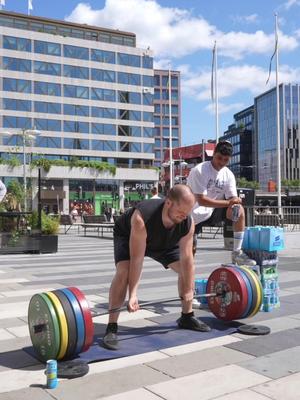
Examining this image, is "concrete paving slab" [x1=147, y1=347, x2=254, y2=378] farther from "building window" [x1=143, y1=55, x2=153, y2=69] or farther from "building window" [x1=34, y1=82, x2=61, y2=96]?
"building window" [x1=143, y1=55, x2=153, y2=69]

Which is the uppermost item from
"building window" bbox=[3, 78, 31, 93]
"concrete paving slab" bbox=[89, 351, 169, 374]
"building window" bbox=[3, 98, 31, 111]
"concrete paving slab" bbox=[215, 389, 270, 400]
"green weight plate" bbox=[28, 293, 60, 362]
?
"building window" bbox=[3, 78, 31, 93]

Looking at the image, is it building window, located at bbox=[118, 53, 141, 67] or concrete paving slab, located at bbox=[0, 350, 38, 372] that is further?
building window, located at bbox=[118, 53, 141, 67]

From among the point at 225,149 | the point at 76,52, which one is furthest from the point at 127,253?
the point at 76,52

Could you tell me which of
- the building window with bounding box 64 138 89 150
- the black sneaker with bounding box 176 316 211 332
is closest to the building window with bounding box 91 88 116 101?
the building window with bounding box 64 138 89 150

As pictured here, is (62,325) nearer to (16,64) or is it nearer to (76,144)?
(16,64)

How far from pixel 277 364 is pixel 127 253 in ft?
5.20

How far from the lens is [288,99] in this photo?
3861 inches

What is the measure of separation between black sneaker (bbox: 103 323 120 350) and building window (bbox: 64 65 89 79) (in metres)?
68.1

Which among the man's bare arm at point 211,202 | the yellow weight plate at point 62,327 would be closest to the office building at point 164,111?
the man's bare arm at point 211,202

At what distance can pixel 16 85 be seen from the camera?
66.4 metres

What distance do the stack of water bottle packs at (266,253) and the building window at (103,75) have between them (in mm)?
67704

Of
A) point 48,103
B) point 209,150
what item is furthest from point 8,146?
point 209,150

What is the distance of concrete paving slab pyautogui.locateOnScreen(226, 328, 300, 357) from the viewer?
4.75 m

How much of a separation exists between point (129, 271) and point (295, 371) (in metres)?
1.59
